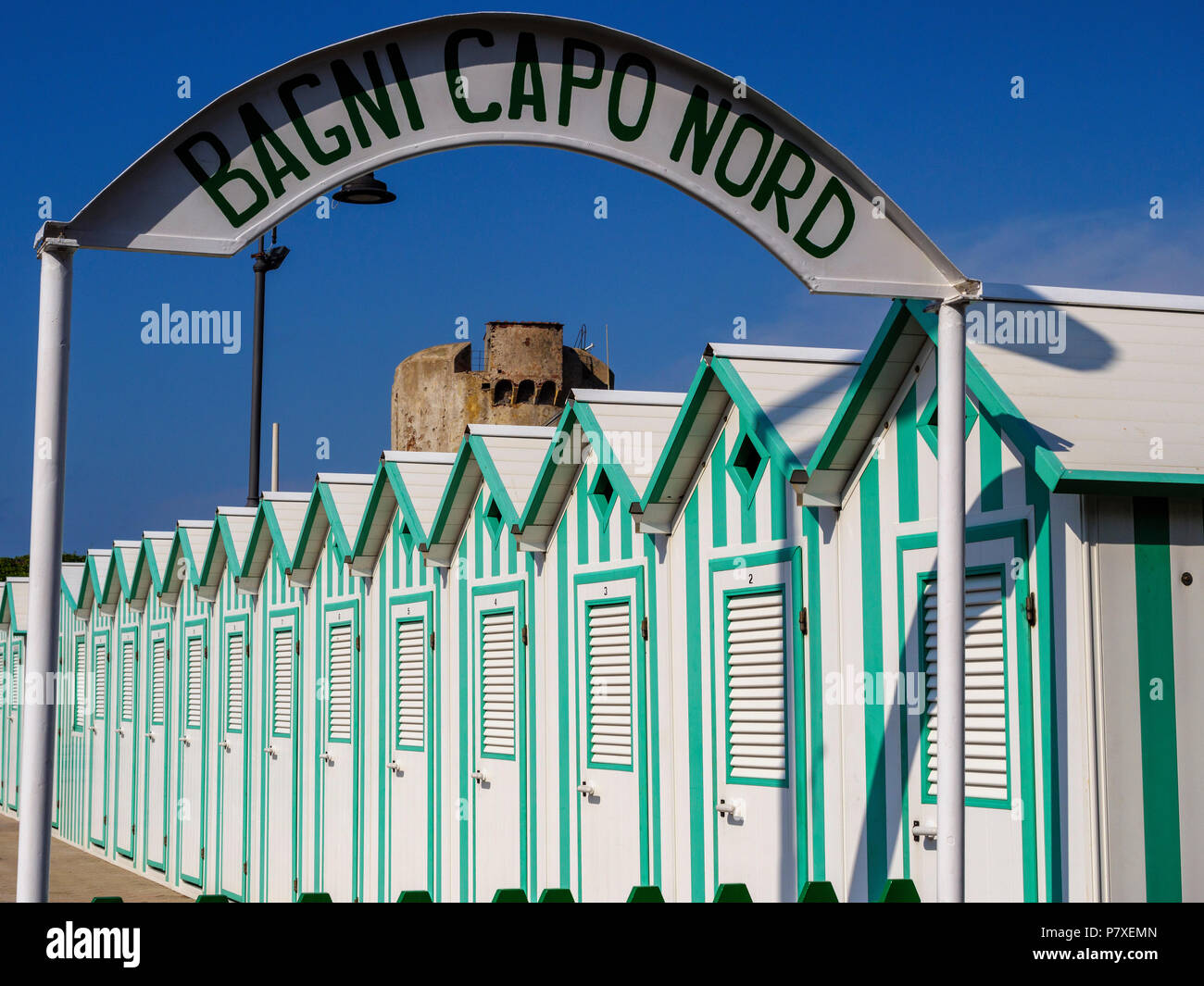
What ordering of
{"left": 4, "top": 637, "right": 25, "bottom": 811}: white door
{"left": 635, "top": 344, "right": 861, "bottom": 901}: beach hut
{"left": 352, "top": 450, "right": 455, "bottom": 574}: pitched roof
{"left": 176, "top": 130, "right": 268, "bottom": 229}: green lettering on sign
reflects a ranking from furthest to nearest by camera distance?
{"left": 4, "top": 637, "right": 25, "bottom": 811}: white door → {"left": 352, "top": 450, "right": 455, "bottom": 574}: pitched roof → {"left": 635, "top": 344, "right": 861, "bottom": 901}: beach hut → {"left": 176, "top": 130, "right": 268, "bottom": 229}: green lettering on sign

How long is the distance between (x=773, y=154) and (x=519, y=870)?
243 inches

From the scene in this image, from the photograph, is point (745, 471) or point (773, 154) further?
point (745, 471)

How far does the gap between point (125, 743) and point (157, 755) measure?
1.57 m

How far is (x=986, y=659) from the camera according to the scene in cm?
632

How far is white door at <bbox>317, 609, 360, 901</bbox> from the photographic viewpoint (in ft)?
42.8

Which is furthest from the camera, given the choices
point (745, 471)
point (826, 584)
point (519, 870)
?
point (519, 870)

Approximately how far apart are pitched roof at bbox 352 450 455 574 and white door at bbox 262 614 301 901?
81.4 inches

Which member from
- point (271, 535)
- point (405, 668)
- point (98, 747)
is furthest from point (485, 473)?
point (98, 747)

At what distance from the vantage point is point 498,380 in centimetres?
4416

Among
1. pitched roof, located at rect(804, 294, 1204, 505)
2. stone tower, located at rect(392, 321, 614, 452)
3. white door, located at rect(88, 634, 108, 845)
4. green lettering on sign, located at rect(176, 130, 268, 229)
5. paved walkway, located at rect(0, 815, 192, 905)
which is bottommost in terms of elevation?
paved walkway, located at rect(0, 815, 192, 905)

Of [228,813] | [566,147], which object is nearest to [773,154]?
[566,147]

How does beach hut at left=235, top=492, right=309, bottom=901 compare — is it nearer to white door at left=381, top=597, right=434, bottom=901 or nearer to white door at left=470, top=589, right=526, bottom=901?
white door at left=381, top=597, right=434, bottom=901

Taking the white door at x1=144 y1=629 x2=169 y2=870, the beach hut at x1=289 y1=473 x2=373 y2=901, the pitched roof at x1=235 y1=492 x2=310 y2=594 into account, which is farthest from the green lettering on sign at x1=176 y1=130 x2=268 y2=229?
the white door at x1=144 y1=629 x2=169 y2=870
